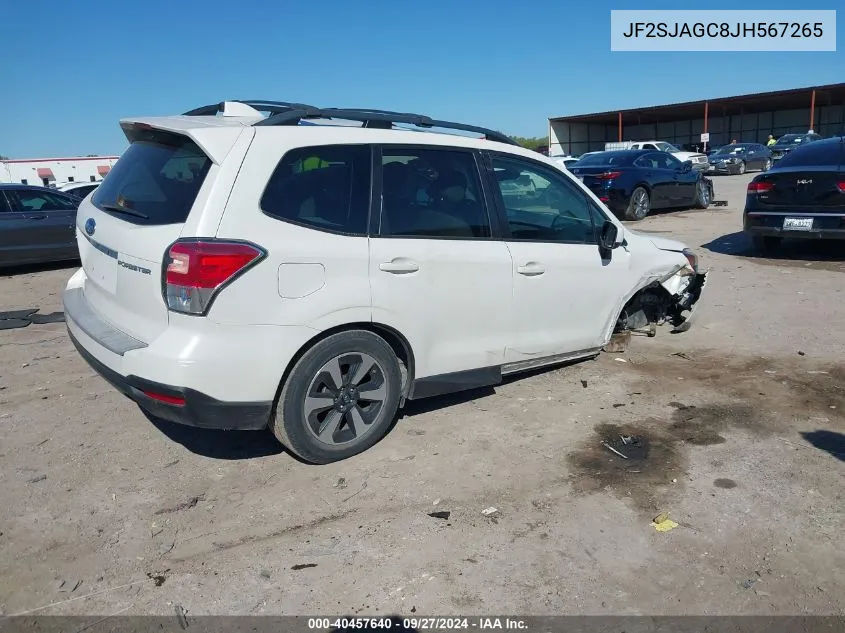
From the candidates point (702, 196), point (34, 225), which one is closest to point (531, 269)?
point (34, 225)

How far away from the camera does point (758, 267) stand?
9.49 meters

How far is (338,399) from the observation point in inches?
148

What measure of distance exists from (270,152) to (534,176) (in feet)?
6.58

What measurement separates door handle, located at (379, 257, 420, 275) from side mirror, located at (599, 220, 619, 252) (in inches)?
66.7

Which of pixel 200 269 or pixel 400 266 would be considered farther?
pixel 400 266

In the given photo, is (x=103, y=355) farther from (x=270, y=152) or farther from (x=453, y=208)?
(x=453, y=208)

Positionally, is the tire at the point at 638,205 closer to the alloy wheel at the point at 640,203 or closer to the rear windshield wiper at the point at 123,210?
the alloy wheel at the point at 640,203

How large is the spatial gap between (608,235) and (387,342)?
1.93 m

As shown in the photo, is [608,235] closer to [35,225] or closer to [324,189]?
[324,189]

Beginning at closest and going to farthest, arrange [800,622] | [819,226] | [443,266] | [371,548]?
[800,622]
[371,548]
[443,266]
[819,226]

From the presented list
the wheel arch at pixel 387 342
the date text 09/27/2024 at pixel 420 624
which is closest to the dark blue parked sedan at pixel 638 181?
the wheel arch at pixel 387 342

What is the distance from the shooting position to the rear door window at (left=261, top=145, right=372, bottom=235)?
3.46 meters

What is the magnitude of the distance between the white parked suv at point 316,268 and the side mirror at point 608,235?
0.03m

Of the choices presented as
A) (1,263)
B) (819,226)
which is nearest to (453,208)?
(819,226)
